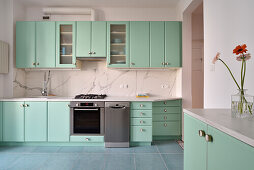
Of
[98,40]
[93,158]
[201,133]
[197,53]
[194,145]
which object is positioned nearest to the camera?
[201,133]

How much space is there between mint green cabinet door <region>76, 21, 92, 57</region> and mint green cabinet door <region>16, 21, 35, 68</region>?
0.86m

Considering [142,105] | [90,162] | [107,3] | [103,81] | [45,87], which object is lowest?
[90,162]

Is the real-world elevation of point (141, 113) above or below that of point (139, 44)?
below

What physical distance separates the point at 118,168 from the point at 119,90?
5.48 ft

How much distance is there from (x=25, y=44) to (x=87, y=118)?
6.08 feet

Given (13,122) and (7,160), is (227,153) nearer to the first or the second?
→ (7,160)

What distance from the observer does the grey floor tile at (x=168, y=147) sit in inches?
108

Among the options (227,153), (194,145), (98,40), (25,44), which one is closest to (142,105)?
(98,40)

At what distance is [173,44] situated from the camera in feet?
10.5

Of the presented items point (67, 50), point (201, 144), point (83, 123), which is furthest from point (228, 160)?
point (67, 50)

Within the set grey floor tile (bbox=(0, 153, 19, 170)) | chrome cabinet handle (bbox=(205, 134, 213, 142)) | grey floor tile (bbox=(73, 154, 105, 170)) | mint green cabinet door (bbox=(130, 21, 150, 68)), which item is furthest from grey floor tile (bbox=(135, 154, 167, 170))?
grey floor tile (bbox=(0, 153, 19, 170))

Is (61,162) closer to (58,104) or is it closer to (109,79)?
(58,104)

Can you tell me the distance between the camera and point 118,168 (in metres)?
2.21

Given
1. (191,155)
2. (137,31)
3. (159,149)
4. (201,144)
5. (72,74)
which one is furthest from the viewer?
(72,74)
